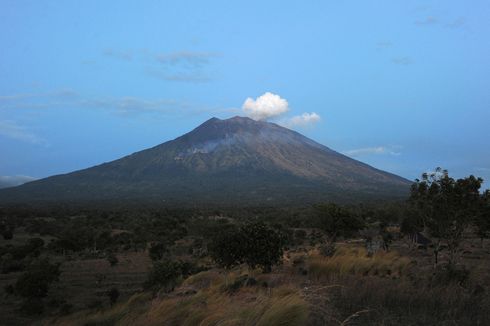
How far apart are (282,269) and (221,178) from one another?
14333 centimetres

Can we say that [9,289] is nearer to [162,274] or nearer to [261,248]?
[162,274]

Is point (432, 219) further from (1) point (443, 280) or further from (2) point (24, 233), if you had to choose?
(2) point (24, 233)

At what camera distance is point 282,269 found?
15922mm

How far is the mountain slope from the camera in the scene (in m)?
124

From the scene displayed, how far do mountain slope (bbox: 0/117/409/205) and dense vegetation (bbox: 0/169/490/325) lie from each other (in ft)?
268

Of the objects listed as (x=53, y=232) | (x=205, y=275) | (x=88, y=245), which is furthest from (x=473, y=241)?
(x=53, y=232)

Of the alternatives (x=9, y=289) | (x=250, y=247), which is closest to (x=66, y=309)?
(x=9, y=289)

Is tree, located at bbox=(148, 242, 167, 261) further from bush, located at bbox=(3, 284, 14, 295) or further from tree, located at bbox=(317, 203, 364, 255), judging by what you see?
tree, located at bbox=(317, 203, 364, 255)

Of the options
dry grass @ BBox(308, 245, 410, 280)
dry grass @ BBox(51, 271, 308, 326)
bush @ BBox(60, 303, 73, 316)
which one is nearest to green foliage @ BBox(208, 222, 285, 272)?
dry grass @ BBox(308, 245, 410, 280)

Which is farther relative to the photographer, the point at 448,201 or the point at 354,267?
the point at 448,201

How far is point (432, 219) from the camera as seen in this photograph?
55.3 feet

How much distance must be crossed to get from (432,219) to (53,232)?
3095cm

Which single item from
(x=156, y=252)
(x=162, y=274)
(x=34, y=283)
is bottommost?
(x=156, y=252)

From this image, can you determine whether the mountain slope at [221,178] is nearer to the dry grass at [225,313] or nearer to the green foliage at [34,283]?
the green foliage at [34,283]
